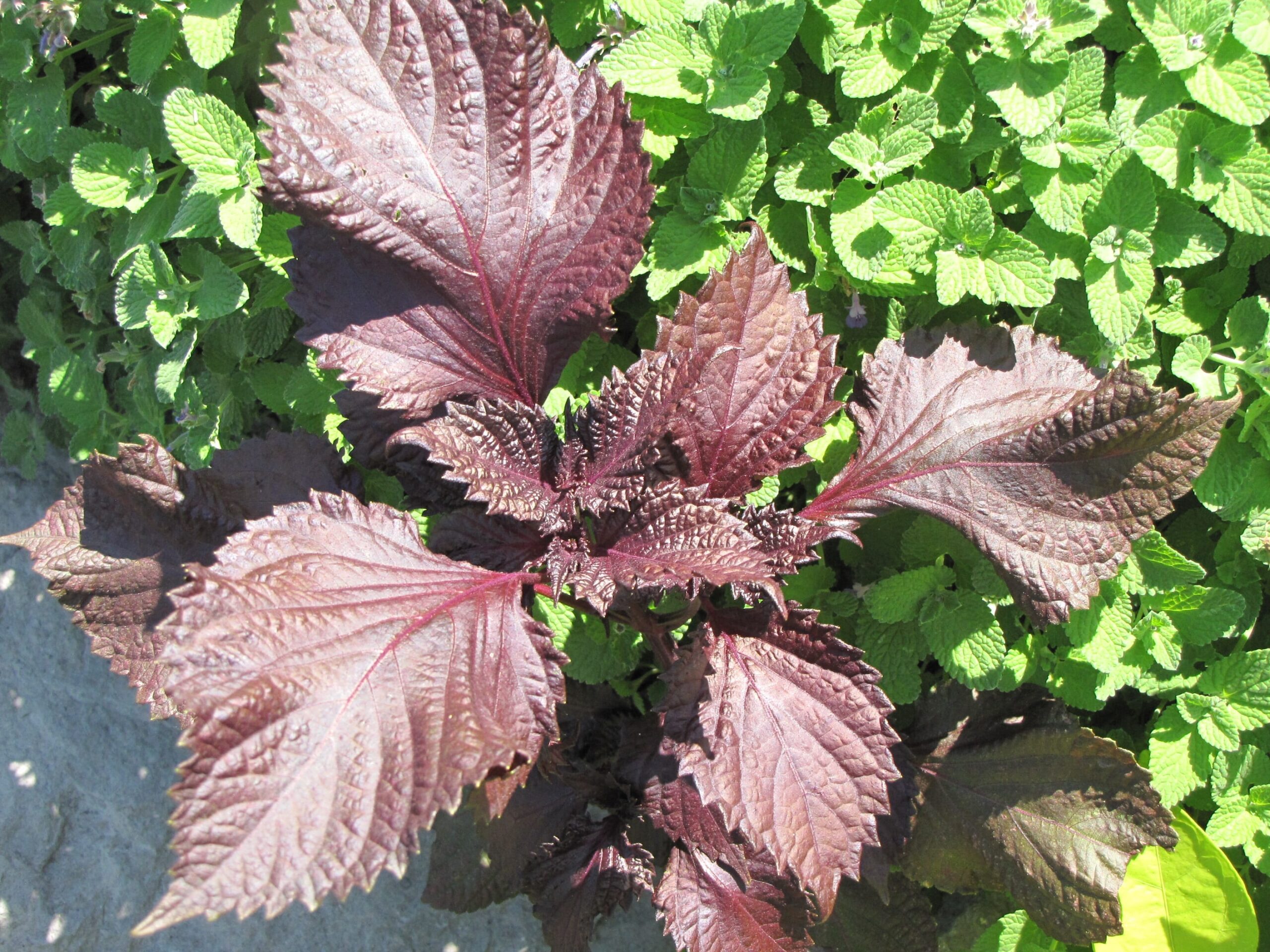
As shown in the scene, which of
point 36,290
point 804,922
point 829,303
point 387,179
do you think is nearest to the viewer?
point 387,179

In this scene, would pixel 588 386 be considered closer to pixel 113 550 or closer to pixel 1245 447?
pixel 113 550

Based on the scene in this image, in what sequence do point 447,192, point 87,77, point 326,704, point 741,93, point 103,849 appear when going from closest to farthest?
point 326,704
point 447,192
point 741,93
point 87,77
point 103,849

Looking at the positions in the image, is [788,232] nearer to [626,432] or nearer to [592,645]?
[626,432]

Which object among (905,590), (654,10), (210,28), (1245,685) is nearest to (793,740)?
(905,590)

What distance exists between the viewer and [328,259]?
133cm

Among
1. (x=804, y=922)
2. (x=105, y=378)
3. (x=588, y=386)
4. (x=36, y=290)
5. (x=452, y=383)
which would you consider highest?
(x=452, y=383)

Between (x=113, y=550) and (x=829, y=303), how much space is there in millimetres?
1168

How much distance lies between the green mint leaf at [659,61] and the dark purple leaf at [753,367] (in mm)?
267

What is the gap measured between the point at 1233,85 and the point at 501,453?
3.62 feet

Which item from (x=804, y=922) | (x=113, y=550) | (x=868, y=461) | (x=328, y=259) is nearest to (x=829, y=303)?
(x=868, y=461)

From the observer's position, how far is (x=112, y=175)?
168cm

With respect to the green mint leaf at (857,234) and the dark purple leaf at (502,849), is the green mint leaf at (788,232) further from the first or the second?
the dark purple leaf at (502,849)

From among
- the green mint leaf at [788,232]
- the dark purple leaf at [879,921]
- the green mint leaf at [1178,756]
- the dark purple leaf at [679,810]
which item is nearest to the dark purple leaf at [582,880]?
the dark purple leaf at [679,810]

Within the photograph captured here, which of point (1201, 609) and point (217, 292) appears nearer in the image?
point (1201, 609)
